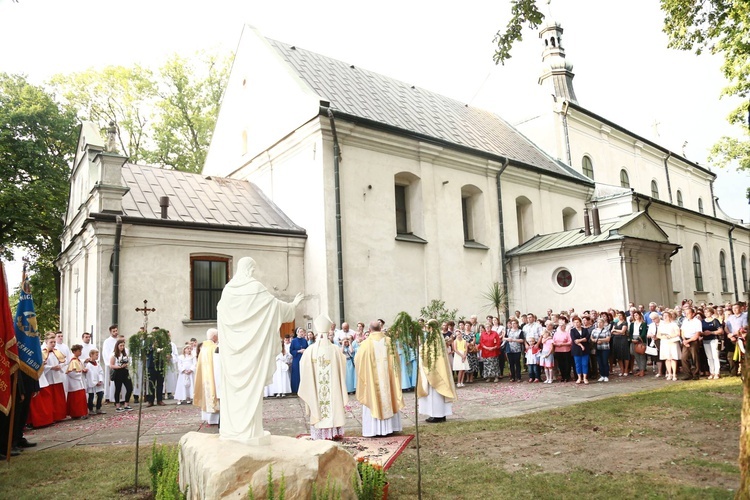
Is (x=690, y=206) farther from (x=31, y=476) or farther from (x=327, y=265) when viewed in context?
(x=31, y=476)

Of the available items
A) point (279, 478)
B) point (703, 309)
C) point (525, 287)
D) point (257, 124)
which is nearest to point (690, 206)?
point (525, 287)

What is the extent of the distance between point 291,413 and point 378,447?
3.77 m

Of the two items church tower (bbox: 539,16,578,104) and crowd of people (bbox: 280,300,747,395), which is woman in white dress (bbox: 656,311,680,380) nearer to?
crowd of people (bbox: 280,300,747,395)

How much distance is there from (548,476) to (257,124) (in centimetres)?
1802

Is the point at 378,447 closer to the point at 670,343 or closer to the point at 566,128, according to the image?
the point at 670,343

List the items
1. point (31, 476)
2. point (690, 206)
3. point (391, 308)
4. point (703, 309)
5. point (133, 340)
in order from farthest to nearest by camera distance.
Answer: point (690, 206) < point (391, 308) < point (703, 309) < point (133, 340) < point (31, 476)

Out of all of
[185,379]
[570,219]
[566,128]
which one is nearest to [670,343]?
[185,379]

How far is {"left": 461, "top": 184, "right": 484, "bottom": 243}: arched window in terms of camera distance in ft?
71.9

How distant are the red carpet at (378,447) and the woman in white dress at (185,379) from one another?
6106 millimetres

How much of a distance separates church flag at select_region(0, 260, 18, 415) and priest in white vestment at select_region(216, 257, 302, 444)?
14.2ft

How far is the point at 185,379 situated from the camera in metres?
13.9

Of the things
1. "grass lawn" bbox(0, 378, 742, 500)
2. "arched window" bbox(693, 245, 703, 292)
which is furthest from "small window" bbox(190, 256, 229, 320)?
"arched window" bbox(693, 245, 703, 292)

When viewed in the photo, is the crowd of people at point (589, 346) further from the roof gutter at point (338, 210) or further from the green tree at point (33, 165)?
the green tree at point (33, 165)

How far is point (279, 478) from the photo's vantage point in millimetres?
4781
